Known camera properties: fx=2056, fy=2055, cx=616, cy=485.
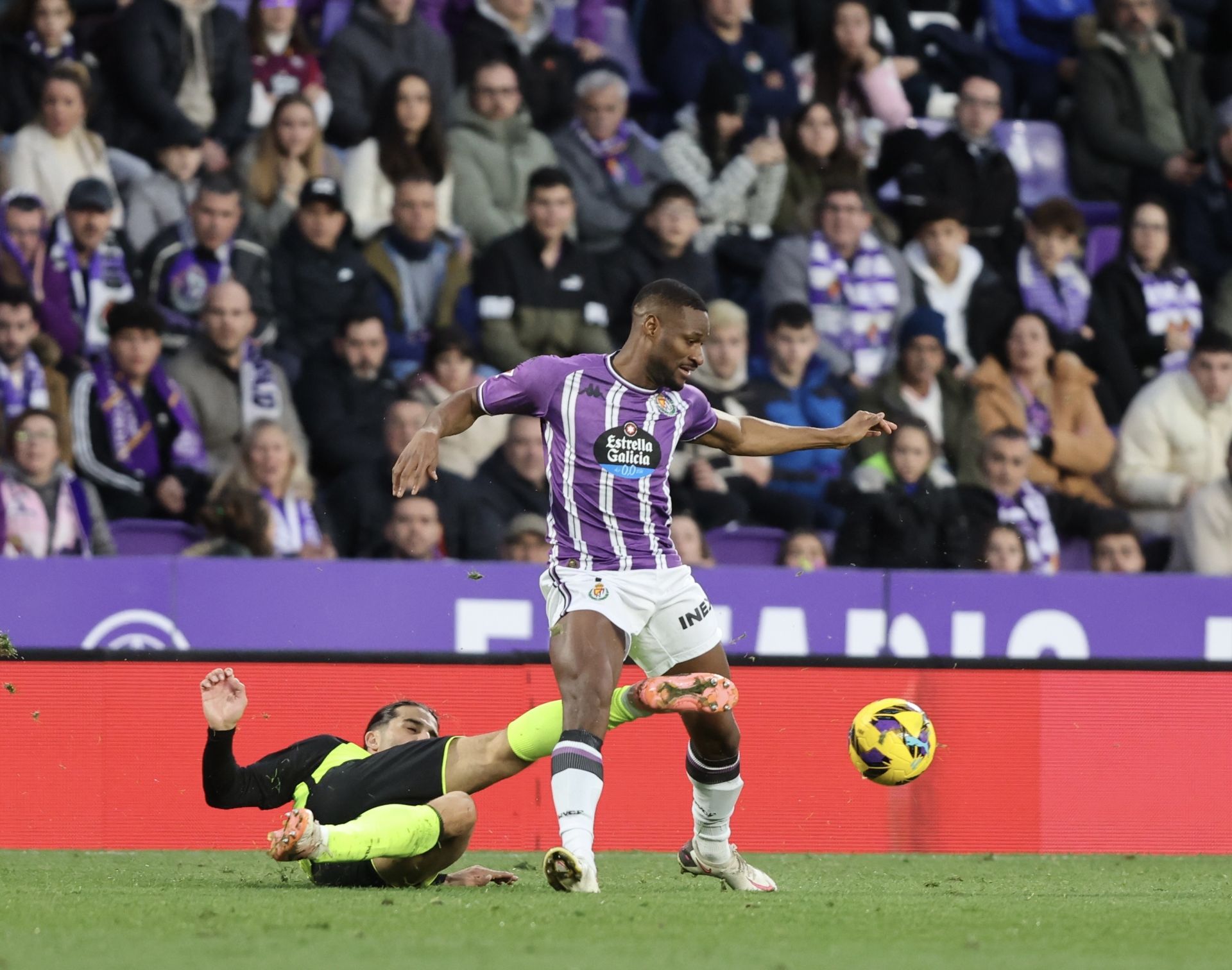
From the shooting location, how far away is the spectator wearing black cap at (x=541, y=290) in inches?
465

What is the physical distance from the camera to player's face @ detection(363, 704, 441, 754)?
7.04m

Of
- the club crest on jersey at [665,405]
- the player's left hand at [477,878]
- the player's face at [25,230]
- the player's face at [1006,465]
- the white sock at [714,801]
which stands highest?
the player's face at [25,230]

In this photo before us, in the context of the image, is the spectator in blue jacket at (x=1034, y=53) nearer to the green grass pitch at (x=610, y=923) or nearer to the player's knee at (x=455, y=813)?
the green grass pitch at (x=610, y=923)

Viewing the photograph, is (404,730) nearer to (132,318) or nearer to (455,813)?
(455,813)

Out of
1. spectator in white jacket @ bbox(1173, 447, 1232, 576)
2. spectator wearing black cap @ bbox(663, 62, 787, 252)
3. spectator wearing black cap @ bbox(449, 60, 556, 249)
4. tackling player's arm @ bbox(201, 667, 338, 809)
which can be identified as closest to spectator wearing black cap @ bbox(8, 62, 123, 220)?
spectator wearing black cap @ bbox(449, 60, 556, 249)

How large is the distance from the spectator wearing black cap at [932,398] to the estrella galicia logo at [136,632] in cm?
413

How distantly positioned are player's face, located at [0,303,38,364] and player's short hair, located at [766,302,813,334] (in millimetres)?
4286

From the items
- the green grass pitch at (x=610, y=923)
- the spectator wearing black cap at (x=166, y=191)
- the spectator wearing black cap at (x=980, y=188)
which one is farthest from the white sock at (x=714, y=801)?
the spectator wearing black cap at (x=980, y=188)

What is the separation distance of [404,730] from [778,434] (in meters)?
1.64

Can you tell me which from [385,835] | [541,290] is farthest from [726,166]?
[385,835]

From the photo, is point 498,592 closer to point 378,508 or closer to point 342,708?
point 378,508

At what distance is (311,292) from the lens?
11570 mm

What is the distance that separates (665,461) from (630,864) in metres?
2.24

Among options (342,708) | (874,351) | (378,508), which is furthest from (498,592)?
(874,351)
